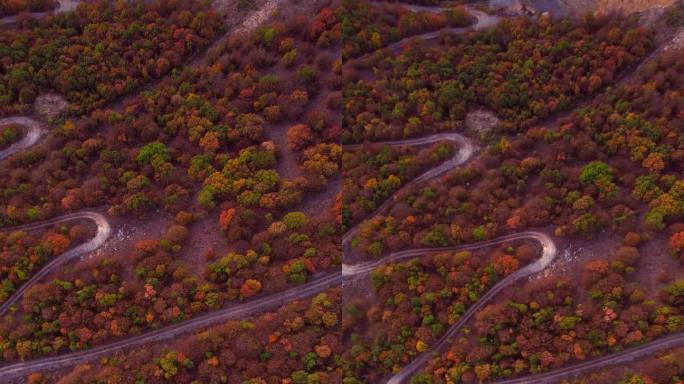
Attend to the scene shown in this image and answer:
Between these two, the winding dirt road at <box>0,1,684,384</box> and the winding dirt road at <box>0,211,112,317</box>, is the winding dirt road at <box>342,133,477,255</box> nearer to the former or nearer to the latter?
the winding dirt road at <box>0,1,684,384</box>

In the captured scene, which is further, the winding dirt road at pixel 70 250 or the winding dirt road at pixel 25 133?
the winding dirt road at pixel 25 133

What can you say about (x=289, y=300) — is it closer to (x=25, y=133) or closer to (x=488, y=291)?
(x=488, y=291)

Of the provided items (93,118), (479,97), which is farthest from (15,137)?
(479,97)

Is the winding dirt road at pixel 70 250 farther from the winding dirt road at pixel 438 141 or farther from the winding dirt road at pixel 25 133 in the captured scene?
the winding dirt road at pixel 438 141

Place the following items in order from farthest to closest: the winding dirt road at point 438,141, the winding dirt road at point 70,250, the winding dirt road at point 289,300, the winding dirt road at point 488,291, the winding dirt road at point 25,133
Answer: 1. the winding dirt road at point 25,133
2. the winding dirt road at point 438,141
3. the winding dirt road at point 70,250
4. the winding dirt road at point 289,300
5. the winding dirt road at point 488,291

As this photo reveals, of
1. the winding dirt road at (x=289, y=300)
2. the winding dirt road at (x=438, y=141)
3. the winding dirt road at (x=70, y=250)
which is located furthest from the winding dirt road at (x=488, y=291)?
the winding dirt road at (x=70, y=250)

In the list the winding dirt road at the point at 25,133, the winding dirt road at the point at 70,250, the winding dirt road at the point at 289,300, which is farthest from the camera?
the winding dirt road at the point at 25,133

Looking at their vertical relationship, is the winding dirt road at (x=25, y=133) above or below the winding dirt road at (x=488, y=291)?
above

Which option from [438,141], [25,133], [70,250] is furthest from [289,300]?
[25,133]

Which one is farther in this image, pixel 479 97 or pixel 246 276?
pixel 479 97

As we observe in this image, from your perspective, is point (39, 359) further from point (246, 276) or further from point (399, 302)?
point (399, 302)
